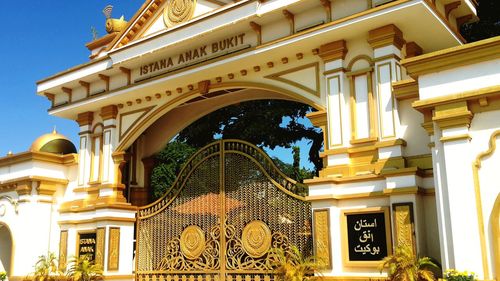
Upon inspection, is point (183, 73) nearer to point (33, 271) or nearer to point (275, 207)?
point (275, 207)

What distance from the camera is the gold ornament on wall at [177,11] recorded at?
8.88 m

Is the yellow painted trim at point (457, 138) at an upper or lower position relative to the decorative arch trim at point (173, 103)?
lower

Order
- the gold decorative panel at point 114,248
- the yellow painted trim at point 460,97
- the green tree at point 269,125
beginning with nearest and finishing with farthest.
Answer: the yellow painted trim at point 460,97 < the gold decorative panel at point 114,248 < the green tree at point 269,125

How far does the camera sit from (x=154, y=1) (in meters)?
9.34

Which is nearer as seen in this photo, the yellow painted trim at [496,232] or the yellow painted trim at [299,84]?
the yellow painted trim at [496,232]

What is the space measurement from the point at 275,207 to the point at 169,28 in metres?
3.41

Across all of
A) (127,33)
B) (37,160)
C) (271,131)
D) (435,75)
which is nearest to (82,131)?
(37,160)

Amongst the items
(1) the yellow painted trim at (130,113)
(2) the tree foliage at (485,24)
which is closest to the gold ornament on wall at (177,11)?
(1) the yellow painted trim at (130,113)

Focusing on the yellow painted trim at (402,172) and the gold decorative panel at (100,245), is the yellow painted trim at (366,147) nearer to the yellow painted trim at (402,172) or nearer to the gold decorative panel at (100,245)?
the yellow painted trim at (402,172)

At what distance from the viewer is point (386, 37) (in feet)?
22.2

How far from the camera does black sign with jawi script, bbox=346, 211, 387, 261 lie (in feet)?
20.9

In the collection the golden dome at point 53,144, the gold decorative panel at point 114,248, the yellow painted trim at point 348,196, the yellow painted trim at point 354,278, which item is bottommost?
the yellow painted trim at point 354,278

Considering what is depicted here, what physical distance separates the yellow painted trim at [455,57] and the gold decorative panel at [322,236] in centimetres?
208

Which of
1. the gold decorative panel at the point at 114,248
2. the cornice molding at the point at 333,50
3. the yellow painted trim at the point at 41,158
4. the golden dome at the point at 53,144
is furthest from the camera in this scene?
the golden dome at the point at 53,144
